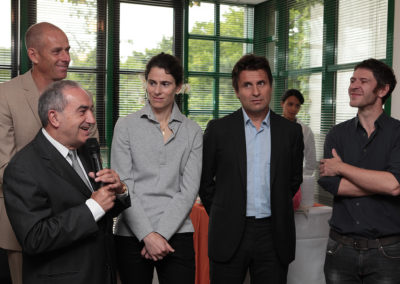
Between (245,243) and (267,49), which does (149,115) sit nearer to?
(245,243)

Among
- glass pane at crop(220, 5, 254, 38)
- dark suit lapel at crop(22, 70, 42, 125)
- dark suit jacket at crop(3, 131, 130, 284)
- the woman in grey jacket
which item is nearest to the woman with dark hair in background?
glass pane at crop(220, 5, 254, 38)

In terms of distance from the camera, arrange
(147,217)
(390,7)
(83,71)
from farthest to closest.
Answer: (83,71), (390,7), (147,217)

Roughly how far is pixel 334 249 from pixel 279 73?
14.7 ft

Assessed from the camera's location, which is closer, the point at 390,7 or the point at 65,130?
the point at 65,130

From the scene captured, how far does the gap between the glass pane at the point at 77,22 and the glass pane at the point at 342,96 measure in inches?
131

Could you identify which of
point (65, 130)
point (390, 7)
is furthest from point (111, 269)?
point (390, 7)

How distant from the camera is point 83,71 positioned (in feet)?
20.3

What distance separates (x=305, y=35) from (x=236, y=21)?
1348 mm

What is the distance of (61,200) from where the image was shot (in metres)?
1.76

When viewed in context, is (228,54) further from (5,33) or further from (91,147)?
(91,147)

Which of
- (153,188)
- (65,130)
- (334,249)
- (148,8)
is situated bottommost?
(334,249)

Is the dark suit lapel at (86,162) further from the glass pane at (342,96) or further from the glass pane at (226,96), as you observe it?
the glass pane at (226,96)

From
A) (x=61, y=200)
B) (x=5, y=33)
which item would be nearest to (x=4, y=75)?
(x=5, y=33)

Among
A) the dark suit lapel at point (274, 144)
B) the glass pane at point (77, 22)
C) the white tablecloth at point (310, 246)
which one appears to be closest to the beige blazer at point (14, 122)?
the dark suit lapel at point (274, 144)
